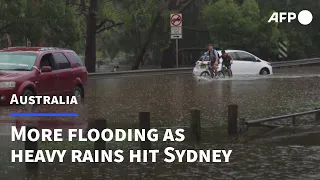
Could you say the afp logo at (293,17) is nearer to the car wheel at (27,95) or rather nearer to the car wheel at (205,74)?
the car wheel at (205,74)

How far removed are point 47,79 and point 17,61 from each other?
0.95 m

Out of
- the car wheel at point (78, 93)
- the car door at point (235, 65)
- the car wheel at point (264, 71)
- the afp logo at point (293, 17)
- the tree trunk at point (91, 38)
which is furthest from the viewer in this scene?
the afp logo at point (293, 17)

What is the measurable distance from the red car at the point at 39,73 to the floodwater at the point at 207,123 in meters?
0.64

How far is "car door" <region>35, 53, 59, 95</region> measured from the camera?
2031 centimetres

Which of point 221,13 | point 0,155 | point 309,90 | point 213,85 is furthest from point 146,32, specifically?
point 0,155

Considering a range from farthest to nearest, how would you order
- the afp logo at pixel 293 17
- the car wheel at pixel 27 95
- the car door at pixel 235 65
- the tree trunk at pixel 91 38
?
the afp logo at pixel 293 17 < the tree trunk at pixel 91 38 < the car door at pixel 235 65 < the car wheel at pixel 27 95

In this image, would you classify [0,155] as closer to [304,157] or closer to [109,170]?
[109,170]

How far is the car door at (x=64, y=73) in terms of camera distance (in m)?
21.4

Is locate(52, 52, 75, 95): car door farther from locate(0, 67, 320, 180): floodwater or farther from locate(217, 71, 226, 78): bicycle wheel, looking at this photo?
locate(217, 71, 226, 78): bicycle wheel

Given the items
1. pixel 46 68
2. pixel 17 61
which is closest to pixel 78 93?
pixel 46 68

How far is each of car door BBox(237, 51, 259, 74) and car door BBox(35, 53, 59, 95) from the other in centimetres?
1793

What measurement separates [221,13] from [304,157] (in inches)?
1625

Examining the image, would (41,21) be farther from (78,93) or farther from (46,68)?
(46,68)

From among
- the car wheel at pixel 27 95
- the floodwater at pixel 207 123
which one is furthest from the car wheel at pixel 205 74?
the car wheel at pixel 27 95
